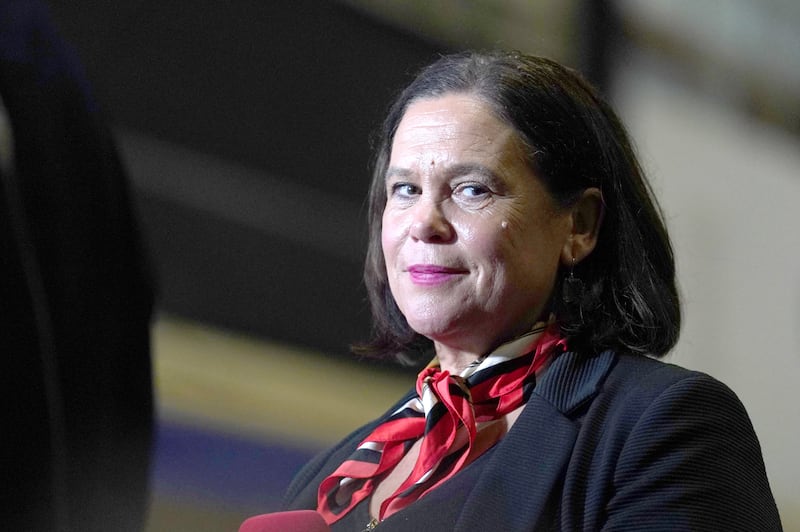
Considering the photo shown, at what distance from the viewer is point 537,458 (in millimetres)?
1314

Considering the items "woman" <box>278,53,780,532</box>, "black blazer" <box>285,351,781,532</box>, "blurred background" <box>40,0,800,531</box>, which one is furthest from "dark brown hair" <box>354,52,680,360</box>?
"blurred background" <box>40,0,800,531</box>

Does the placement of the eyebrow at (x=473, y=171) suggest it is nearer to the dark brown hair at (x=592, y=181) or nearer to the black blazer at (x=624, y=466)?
the dark brown hair at (x=592, y=181)

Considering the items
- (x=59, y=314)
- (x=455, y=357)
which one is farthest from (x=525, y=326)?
(x=59, y=314)

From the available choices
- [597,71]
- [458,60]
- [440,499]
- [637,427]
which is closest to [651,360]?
[637,427]

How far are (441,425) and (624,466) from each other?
0.94 ft

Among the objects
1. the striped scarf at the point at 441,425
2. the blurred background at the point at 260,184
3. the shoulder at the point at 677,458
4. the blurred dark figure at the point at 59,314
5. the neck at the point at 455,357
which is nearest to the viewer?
the shoulder at the point at 677,458

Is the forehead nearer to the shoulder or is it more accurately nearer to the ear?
the ear

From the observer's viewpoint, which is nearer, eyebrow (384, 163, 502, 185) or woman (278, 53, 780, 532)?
woman (278, 53, 780, 532)

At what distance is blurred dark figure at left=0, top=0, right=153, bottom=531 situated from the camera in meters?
1.96

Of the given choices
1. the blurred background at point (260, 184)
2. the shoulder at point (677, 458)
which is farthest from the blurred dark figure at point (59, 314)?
the shoulder at point (677, 458)

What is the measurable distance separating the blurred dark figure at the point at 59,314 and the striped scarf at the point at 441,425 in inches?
26.4

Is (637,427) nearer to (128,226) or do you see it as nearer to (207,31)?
(128,226)

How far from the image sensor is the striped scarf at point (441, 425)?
55.9 inches

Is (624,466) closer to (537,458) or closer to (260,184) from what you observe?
(537,458)
